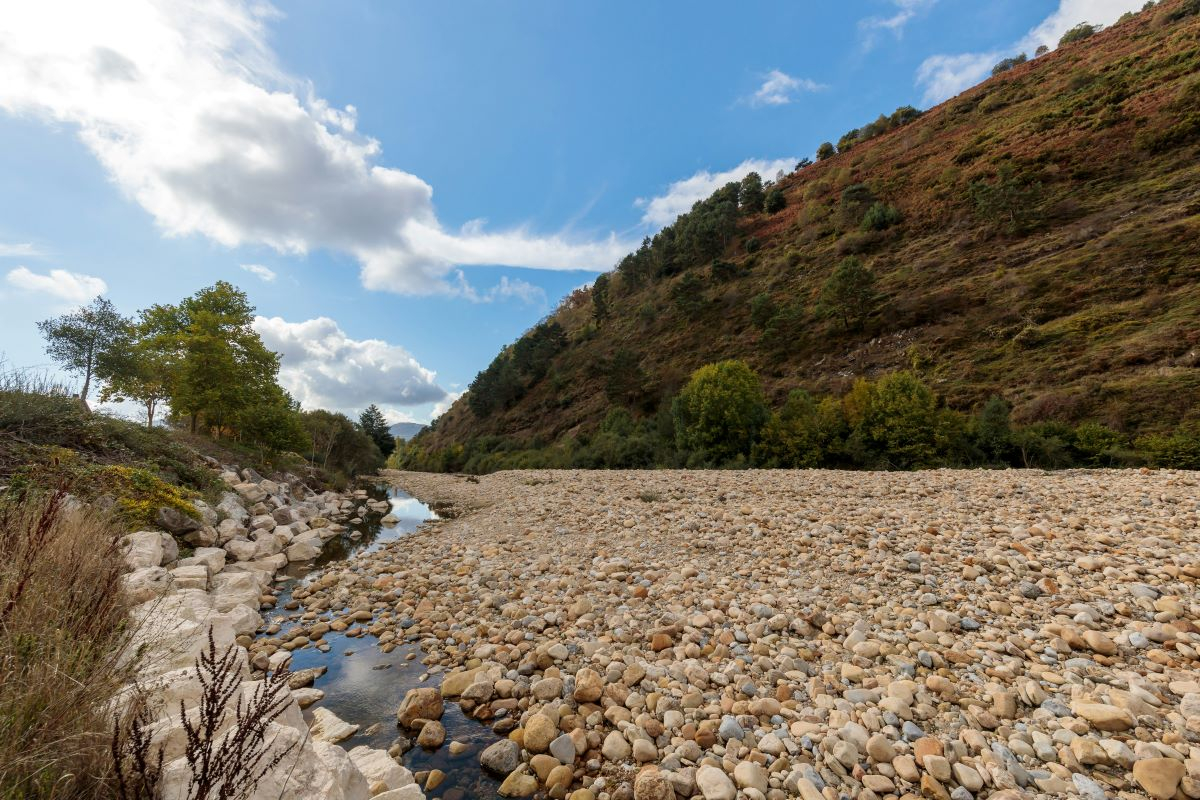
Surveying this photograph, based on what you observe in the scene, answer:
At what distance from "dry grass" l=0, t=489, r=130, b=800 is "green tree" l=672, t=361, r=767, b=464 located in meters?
21.3

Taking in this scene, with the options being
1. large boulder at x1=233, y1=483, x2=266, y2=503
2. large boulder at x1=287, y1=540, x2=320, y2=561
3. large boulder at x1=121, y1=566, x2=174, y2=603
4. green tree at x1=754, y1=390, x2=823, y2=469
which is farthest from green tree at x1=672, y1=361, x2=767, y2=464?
large boulder at x1=121, y1=566, x2=174, y2=603

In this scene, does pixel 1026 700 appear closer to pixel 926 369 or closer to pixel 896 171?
pixel 926 369

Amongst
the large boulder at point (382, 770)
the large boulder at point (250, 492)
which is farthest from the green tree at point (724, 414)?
the large boulder at point (382, 770)

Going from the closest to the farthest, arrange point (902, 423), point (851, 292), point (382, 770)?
point (382, 770) < point (902, 423) < point (851, 292)

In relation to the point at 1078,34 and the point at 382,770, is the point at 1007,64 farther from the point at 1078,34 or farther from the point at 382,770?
the point at 382,770

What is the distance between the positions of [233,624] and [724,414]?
20942 mm

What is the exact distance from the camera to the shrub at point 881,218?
4494cm

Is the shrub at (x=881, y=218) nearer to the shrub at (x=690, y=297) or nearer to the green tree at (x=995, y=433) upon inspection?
the shrub at (x=690, y=297)

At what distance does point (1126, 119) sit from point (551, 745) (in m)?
61.8

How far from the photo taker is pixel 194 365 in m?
20.3

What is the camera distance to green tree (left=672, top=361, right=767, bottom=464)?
2302cm

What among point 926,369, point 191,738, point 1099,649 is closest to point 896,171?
point 926,369

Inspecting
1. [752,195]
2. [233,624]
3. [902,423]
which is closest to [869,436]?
[902,423]

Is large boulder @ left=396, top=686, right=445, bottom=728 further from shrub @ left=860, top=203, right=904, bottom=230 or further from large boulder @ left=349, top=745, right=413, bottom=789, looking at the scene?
shrub @ left=860, top=203, right=904, bottom=230
